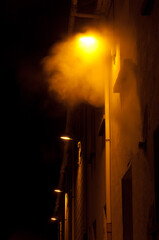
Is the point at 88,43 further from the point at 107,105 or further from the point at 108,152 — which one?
the point at 108,152

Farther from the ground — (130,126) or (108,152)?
(108,152)

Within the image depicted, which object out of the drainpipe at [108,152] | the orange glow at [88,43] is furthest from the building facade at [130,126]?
the orange glow at [88,43]

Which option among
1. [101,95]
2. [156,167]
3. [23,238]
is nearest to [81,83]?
[101,95]

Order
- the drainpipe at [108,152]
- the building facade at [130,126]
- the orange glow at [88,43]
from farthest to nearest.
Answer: the orange glow at [88,43], the drainpipe at [108,152], the building facade at [130,126]

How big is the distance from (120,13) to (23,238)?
40034 mm

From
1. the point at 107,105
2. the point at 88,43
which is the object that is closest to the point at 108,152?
the point at 107,105

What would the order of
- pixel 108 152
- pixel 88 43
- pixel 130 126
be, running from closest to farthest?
pixel 130 126 → pixel 108 152 → pixel 88 43

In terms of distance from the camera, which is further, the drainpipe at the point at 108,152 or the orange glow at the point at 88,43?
the orange glow at the point at 88,43

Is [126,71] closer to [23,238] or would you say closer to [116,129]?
[116,129]

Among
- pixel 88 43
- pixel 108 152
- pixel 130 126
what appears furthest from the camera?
pixel 88 43

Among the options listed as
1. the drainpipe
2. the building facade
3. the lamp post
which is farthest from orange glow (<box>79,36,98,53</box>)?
the drainpipe

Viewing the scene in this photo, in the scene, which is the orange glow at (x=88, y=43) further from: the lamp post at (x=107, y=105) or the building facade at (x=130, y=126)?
the building facade at (x=130, y=126)

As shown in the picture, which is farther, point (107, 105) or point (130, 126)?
point (107, 105)

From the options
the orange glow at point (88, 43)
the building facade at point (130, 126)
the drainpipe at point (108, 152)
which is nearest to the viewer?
the building facade at point (130, 126)
